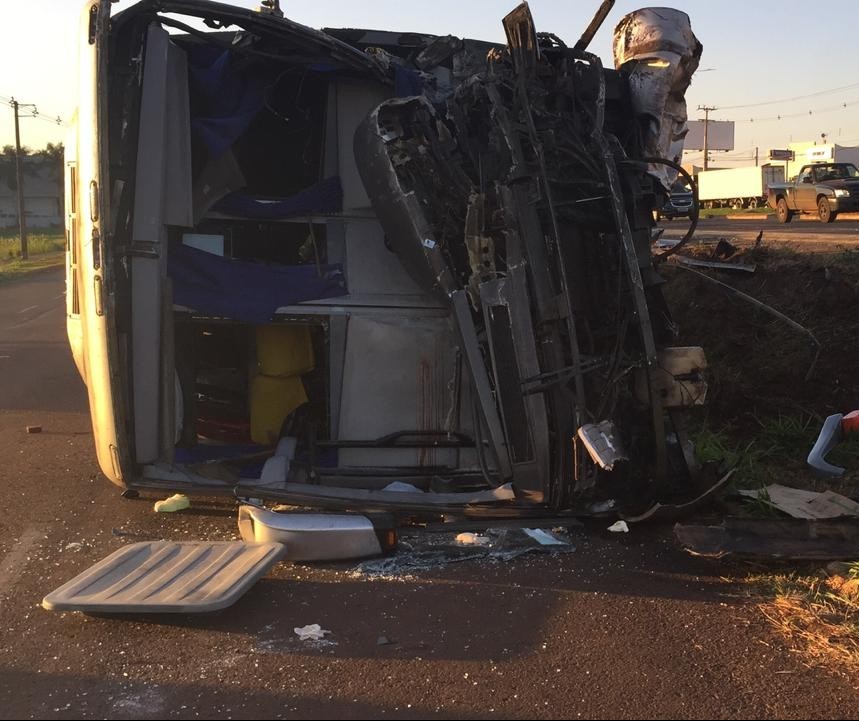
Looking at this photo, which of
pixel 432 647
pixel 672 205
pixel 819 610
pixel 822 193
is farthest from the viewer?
pixel 822 193

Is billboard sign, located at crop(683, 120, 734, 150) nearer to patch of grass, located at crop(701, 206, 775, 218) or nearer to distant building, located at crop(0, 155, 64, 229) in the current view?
patch of grass, located at crop(701, 206, 775, 218)

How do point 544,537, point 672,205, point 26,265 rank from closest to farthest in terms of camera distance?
point 544,537 → point 672,205 → point 26,265

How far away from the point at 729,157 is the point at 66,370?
10189cm

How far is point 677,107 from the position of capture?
568cm

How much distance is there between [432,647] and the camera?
135 inches

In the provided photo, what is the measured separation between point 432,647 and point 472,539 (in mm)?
1108

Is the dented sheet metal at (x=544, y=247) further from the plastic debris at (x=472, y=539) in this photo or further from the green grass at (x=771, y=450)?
the green grass at (x=771, y=450)

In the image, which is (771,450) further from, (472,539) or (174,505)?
(174,505)

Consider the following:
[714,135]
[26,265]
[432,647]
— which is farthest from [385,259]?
[714,135]

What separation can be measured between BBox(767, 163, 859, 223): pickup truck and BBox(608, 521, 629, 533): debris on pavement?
20.3 metres

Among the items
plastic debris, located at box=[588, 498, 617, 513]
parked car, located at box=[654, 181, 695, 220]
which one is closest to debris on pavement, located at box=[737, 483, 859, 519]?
plastic debris, located at box=[588, 498, 617, 513]

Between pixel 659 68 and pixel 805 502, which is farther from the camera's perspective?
pixel 659 68

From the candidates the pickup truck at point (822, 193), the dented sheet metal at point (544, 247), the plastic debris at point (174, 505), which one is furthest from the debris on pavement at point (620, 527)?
→ the pickup truck at point (822, 193)

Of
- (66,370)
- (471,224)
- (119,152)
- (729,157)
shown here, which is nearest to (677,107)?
(471,224)
